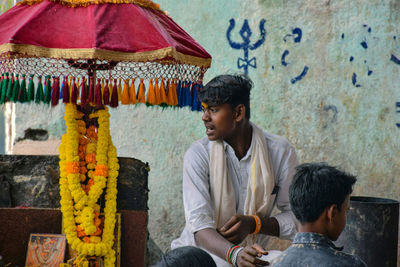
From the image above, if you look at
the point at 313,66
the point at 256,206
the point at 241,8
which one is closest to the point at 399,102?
the point at 313,66

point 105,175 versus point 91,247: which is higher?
point 105,175

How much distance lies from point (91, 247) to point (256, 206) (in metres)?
1.02

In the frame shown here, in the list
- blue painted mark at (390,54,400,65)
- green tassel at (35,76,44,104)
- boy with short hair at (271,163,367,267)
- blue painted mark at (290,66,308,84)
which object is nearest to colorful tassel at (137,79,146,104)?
green tassel at (35,76,44,104)

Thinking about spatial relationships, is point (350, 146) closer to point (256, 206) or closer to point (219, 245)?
point (256, 206)

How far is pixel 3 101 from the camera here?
2.76 meters

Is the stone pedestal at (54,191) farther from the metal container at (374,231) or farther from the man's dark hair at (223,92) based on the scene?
the metal container at (374,231)

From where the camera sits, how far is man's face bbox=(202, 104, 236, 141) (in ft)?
10.1

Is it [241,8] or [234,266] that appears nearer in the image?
[234,266]

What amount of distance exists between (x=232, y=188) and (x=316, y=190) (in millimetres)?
1080

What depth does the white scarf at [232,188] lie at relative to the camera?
10.2 feet

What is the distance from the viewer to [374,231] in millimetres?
3508

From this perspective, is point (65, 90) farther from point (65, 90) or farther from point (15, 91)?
point (15, 91)

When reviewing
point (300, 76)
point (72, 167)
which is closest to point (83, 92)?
point (72, 167)

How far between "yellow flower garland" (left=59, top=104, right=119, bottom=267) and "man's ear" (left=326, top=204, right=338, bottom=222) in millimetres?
1405
